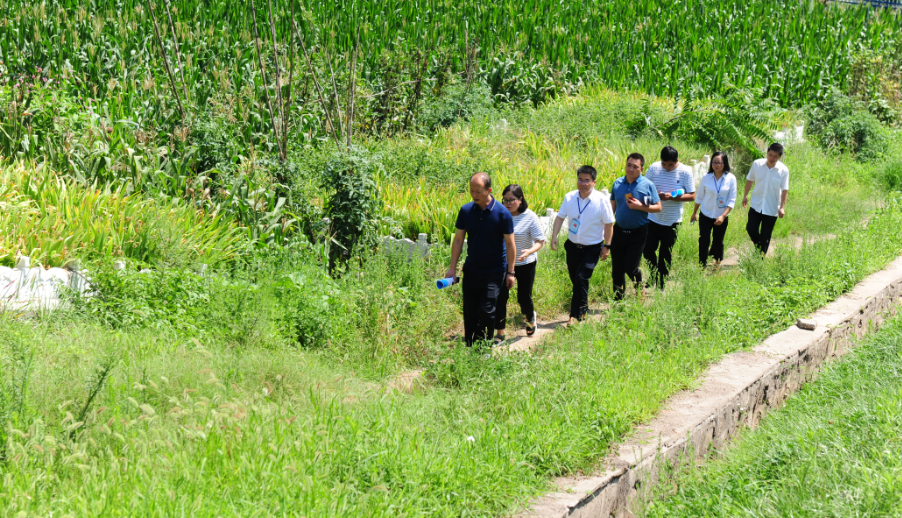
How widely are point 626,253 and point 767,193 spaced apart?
2.34 m

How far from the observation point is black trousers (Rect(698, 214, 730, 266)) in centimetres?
944

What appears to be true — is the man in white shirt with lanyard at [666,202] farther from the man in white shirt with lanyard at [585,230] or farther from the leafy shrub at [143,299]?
the leafy shrub at [143,299]

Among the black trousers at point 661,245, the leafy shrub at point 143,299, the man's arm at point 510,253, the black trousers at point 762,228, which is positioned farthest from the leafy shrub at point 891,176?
the leafy shrub at point 143,299

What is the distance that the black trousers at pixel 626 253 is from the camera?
26.7 ft

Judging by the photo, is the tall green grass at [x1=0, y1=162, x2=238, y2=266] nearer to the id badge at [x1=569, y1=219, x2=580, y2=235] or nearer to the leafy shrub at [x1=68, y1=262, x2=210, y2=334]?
the leafy shrub at [x1=68, y1=262, x2=210, y2=334]

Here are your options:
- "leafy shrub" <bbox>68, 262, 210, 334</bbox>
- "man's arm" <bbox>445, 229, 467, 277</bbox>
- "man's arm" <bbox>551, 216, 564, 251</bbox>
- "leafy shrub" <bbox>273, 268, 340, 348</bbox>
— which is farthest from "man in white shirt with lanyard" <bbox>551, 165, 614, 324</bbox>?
"leafy shrub" <bbox>68, 262, 210, 334</bbox>

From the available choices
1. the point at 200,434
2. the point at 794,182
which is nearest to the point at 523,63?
the point at 794,182

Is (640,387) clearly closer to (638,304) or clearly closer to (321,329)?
(638,304)

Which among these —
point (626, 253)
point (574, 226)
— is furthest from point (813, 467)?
point (626, 253)

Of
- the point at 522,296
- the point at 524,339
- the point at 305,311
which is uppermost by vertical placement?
the point at 305,311

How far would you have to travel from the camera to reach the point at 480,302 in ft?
22.4

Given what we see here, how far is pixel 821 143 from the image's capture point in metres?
16.9

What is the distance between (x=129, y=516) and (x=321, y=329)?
10.9 feet

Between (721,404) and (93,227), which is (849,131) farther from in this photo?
(93,227)
